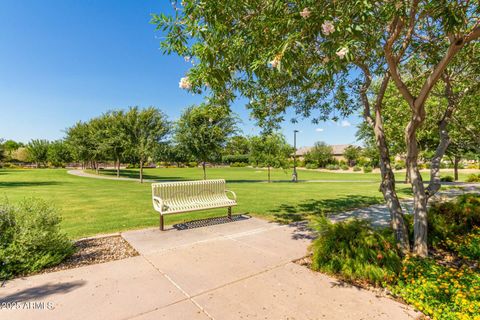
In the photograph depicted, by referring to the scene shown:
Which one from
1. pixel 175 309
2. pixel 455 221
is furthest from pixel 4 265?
pixel 455 221

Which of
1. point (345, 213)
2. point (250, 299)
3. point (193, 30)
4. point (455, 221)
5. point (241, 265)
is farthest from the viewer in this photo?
point (345, 213)

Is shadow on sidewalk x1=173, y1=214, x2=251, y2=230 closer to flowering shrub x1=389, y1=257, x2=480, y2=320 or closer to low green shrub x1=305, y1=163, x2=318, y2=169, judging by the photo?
flowering shrub x1=389, y1=257, x2=480, y2=320

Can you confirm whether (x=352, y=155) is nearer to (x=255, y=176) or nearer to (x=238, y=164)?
(x=238, y=164)

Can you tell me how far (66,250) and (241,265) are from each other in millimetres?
3132

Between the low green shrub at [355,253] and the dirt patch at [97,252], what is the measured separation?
3.47 metres

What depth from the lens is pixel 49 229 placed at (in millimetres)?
4340

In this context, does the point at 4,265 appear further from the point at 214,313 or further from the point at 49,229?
the point at 214,313

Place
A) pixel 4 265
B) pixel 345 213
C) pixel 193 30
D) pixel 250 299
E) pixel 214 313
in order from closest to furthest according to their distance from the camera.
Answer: pixel 214 313 → pixel 250 299 → pixel 193 30 → pixel 4 265 → pixel 345 213

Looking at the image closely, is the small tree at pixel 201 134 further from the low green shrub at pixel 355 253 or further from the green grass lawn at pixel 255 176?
the low green shrub at pixel 355 253

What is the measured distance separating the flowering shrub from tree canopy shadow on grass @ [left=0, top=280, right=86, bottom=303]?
4.50m

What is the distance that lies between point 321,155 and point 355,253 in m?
59.0

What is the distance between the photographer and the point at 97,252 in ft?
15.8

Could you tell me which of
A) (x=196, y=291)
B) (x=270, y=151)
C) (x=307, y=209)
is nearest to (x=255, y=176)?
(x=270, y=151)

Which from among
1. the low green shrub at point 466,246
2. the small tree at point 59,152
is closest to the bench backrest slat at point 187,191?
the low green shrub at point 466,246
